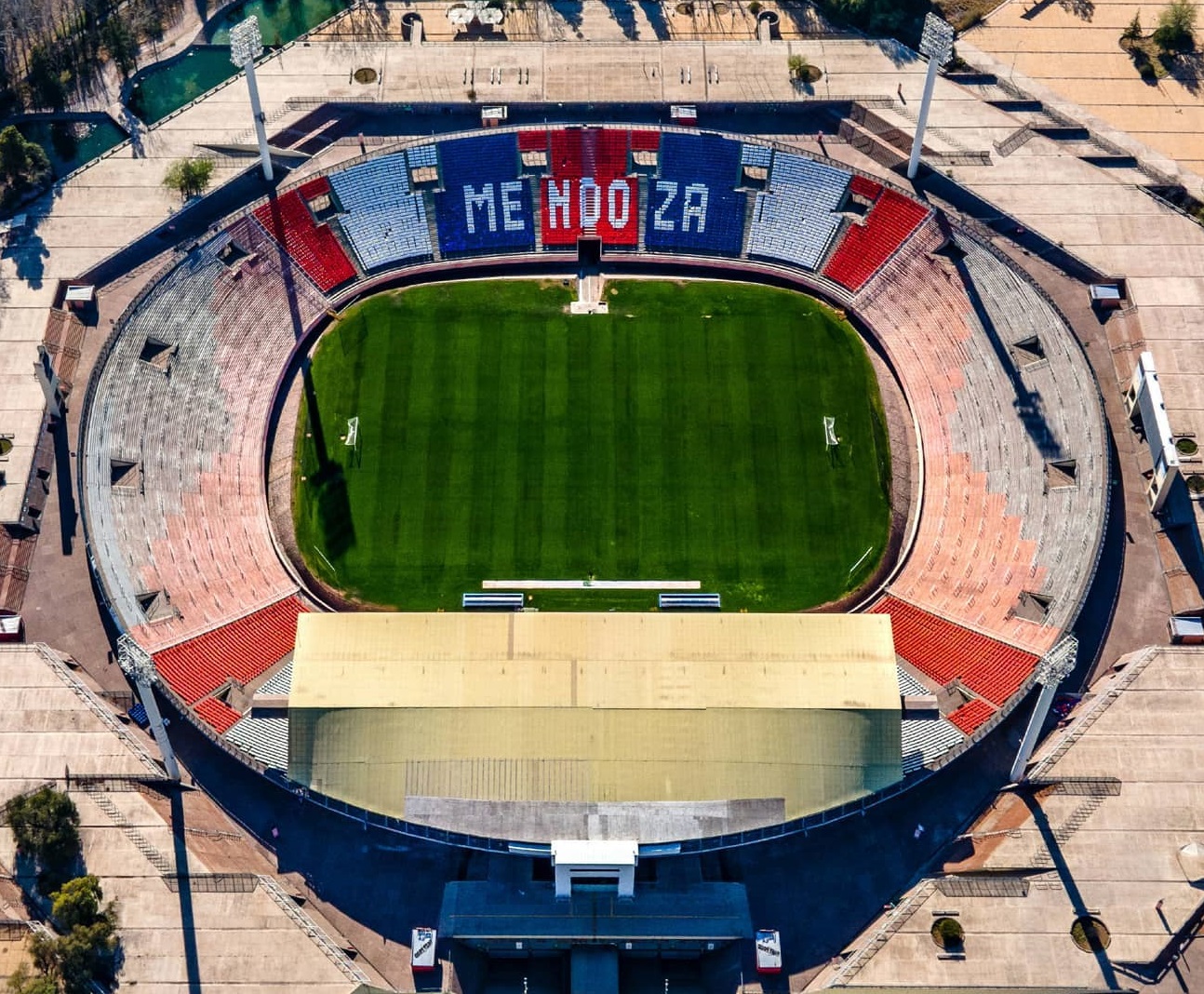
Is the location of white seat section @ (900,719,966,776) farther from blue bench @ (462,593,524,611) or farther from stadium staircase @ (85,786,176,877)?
blue bench @ (462,593,524,611)

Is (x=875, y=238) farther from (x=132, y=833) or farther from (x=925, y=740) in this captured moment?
(x=132, y=833)

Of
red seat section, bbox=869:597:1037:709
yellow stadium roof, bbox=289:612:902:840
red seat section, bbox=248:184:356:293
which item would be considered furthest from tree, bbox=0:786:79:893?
red seat section, bbox=869:597:1037:709

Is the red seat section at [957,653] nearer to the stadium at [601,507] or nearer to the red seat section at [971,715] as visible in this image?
the stadium at [601,507]

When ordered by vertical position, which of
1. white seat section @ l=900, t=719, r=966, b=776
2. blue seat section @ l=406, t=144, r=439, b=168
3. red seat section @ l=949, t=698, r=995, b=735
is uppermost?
blue seat section @ l=406, t=144, r=439, b=168

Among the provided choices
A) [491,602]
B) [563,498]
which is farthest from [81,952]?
[563,498]

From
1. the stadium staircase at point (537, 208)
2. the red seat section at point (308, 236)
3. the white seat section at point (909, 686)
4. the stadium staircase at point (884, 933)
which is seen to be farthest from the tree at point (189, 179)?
the stadium staircase at point (884, 933)

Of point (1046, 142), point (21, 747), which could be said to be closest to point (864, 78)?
point (1046, 142)

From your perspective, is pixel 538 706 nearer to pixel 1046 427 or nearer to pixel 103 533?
pixel 103 533
